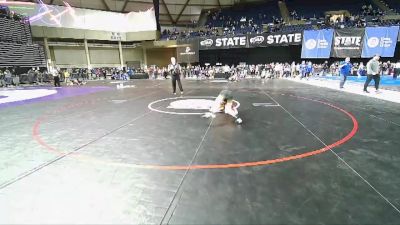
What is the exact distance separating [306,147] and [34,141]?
488 centimetres

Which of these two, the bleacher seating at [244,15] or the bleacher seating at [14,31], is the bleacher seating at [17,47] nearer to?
the bleacher seating at [14,31]

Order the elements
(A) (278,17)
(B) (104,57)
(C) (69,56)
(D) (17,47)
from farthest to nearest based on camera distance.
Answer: (B) (104,57) < (C) (69,56) < (A) (278,17) < (D) (17,47)

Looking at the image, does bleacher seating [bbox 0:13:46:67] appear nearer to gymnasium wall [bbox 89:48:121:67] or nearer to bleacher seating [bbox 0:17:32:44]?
bleacher seating [bbox 0:17:32:44]

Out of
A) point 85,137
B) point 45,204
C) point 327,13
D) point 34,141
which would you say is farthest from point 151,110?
point 327,13

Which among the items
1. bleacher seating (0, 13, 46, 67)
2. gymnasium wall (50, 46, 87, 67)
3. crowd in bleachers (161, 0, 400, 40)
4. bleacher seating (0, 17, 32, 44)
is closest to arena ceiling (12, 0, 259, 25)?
crowd in bleachers (161, 0, 400, 40)

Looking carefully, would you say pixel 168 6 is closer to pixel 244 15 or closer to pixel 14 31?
pixel 244 15

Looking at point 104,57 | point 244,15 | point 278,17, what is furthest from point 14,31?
point 278,17

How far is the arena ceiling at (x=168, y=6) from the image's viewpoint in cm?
3203

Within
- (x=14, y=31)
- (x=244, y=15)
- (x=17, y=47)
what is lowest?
(x=17, y=47)

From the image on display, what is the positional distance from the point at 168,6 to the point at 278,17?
595 inches

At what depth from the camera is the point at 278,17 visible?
1264 inches

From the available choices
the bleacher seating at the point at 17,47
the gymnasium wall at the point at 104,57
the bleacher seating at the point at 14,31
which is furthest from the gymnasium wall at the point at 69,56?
the bleacher seating at the point at 14,31

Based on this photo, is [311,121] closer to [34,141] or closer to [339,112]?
[339,112]

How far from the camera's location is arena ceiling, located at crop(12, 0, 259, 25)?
105 feet
